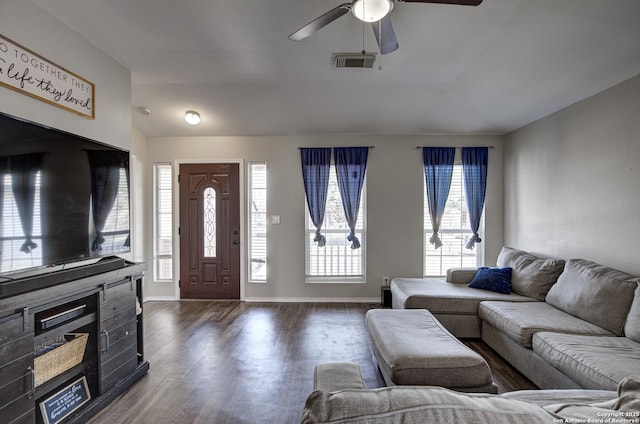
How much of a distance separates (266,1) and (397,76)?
1.71m

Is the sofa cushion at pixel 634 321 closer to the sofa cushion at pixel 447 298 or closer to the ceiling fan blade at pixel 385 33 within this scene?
the sofa cushion at pixel 447 298

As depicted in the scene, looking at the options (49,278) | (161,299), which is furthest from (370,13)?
(161,299)

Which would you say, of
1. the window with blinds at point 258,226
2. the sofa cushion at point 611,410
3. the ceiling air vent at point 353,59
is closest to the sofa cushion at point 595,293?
the sofa cushion at point 611,410

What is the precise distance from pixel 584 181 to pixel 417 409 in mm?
3795

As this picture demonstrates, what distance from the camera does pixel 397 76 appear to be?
137 inches

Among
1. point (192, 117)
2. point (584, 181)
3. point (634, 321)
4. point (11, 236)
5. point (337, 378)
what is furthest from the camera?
point (192, 117)

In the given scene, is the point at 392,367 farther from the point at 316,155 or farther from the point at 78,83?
the point at 316,155

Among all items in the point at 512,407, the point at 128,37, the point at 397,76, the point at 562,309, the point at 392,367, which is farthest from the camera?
the point at 397,76

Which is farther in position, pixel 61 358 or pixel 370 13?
pixel 61 358

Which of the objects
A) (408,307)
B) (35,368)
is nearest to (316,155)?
(408,307)

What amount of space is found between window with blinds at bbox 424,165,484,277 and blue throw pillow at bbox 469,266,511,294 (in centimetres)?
105

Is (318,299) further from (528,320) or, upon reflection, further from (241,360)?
(528,320)

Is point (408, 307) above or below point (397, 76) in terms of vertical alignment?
below

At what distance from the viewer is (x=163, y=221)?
5.04m
